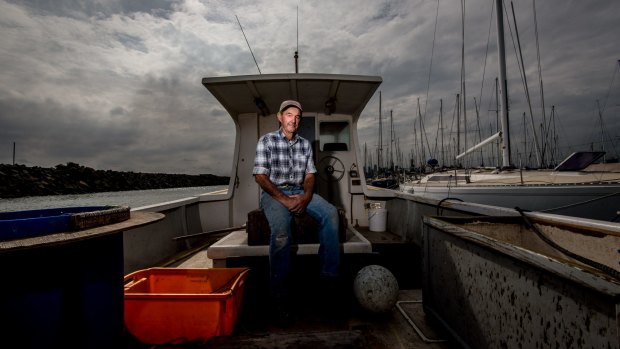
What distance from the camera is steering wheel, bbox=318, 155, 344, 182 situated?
6.19 meters

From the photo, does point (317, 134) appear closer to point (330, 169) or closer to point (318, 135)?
point (318, 135)

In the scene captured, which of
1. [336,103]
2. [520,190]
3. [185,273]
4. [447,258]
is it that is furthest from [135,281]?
[520,190]

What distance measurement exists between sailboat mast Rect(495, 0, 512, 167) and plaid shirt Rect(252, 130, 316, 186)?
421 inches

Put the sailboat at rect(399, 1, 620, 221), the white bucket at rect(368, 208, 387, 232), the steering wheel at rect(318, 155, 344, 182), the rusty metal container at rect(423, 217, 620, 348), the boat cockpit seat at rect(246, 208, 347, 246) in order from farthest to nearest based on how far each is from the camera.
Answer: the sailboat at rect(399, 1, 620, 221), the steering wheel at rect(318, 155, 344, 182), the white bucket at rect(368, 208, 387, 232), the boat cockpit seat at rect(246, 208, 347, 246), the rusty metal container at rect(423, 217, 620, 348)

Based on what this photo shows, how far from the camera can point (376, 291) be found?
9.16 ft

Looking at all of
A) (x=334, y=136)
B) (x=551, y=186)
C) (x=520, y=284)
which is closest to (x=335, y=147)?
(x=334, y=136)

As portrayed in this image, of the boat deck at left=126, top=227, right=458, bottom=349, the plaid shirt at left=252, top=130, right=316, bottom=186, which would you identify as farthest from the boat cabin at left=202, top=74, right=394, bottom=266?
the boat deck at left=126, top=227, right=458, bottom=349

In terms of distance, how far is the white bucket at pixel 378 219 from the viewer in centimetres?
596

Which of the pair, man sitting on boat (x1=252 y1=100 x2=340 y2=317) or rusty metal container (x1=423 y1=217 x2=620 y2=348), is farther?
man sitting on boat (x1=252 y1=100 x2=340 y2=317)

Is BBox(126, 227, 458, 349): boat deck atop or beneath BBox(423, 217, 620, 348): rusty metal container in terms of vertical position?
beneath

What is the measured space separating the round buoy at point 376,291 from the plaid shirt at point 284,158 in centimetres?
137

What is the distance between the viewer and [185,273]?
2887 millimetres

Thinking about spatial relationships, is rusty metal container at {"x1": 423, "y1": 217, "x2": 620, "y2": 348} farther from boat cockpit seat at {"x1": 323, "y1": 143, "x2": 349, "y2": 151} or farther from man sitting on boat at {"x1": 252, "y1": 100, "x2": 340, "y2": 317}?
boat cockpit seat at {"x1": 323, "y1": 143, "x2": 349, "y2": 151}

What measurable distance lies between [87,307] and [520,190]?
961 centimetres
